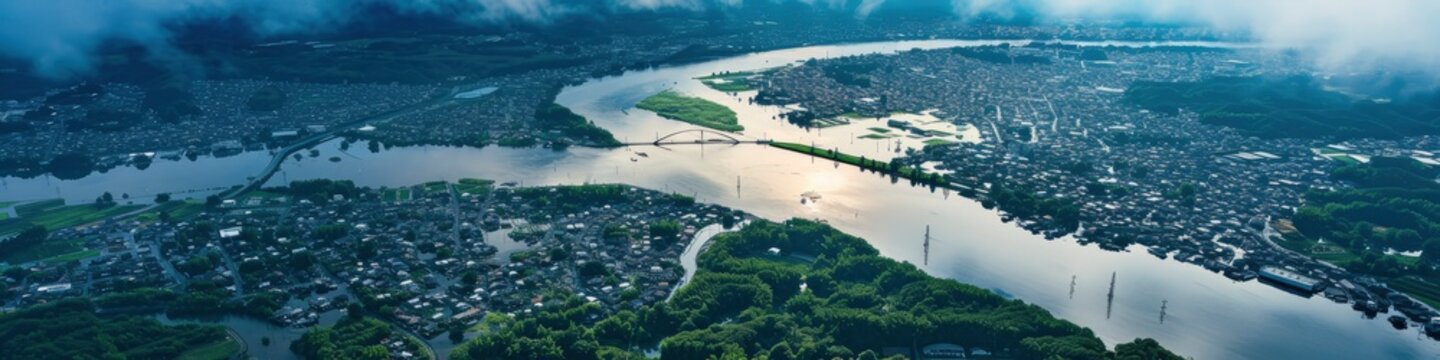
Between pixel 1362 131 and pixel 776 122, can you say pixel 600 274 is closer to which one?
pixel 776 122

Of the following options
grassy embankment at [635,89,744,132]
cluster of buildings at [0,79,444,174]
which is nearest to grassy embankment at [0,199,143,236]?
cluster of buildings at [0,79,444,174]

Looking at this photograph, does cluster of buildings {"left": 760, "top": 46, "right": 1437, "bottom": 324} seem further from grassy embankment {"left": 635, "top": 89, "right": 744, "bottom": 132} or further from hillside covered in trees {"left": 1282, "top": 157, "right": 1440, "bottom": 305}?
grassy embankment {"left": 635, "top": 89, "right": 744, "bottom": 132}

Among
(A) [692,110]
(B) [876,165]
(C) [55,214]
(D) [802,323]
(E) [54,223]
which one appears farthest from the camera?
(A) [692,110]

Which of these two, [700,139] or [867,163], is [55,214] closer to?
[700,139]

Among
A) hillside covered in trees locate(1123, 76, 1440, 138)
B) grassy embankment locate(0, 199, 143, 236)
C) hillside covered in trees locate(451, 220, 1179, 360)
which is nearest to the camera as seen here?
hillside covered in trees locate(451, 220, 1179, 360)

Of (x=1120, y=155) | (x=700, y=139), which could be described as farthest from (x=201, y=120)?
(x=1120, y=155)

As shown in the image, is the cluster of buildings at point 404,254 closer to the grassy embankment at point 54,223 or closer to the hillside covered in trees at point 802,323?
the grassy embankment at point 54,223

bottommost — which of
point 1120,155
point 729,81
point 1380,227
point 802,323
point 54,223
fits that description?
point 802,323
